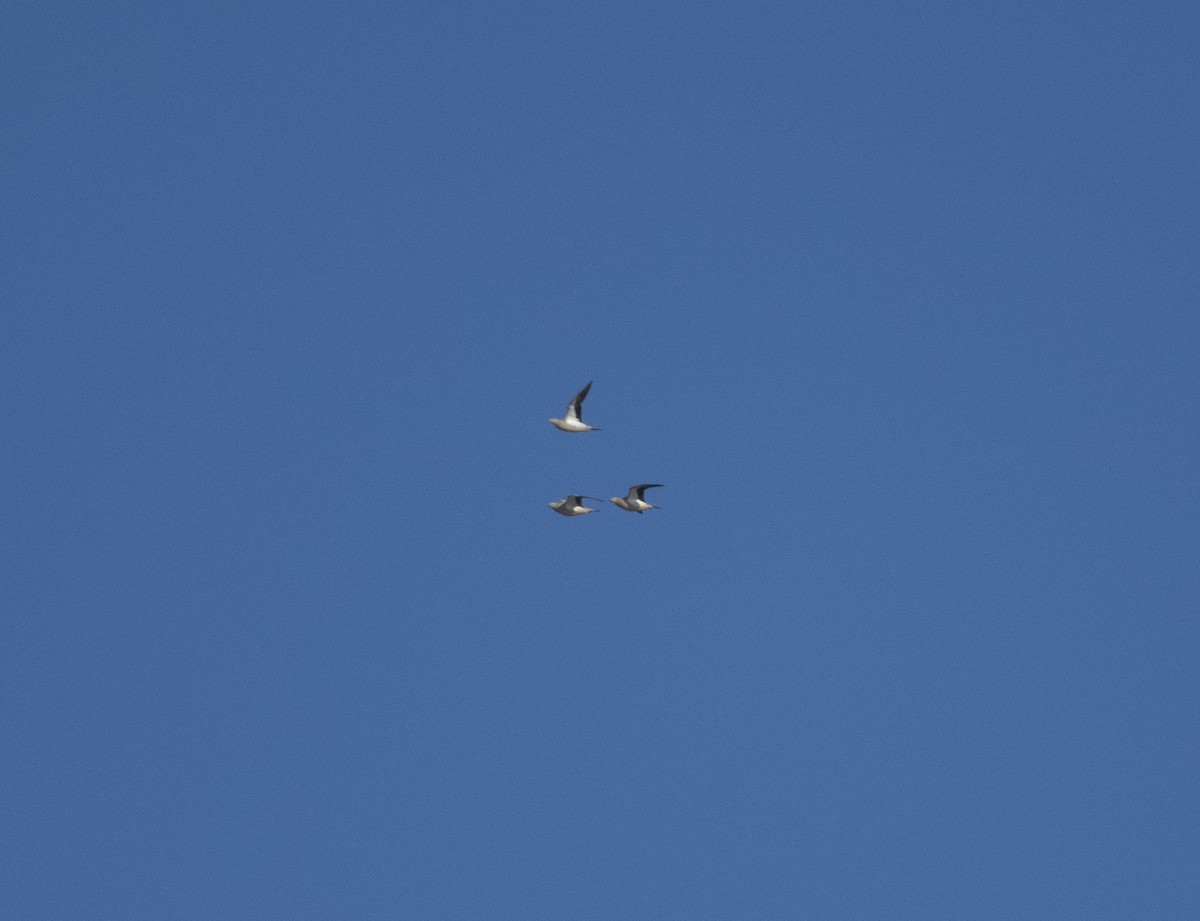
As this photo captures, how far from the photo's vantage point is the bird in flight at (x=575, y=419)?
9156 cm

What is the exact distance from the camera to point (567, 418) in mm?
92625

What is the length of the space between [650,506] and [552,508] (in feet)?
13.5

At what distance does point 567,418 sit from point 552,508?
380cm

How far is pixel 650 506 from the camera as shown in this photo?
93000 millimetres

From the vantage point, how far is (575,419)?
9262 centimetres

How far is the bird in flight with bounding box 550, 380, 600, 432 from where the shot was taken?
91562 millimetres

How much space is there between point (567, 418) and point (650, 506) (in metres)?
5.05

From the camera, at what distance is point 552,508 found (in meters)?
92.4
